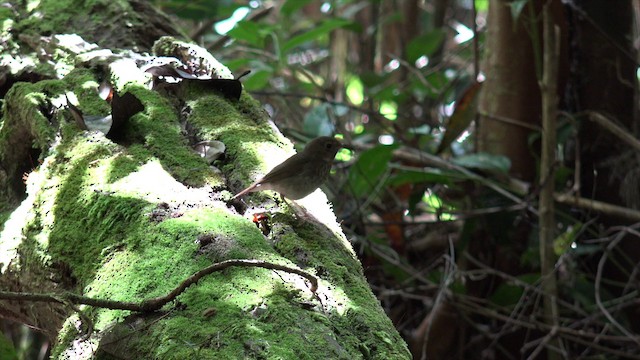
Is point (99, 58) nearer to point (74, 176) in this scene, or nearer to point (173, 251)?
point (74, 176)

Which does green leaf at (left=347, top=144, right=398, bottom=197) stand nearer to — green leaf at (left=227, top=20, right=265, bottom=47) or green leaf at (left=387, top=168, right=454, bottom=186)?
green leaf at (left=387, top=168, right=454, bottom=186)

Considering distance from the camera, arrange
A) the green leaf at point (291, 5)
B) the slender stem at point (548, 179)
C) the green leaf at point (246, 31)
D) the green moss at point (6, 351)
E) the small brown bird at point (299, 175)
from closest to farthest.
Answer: the green moss at point (6, 351), the small brown bird at point (299, 175), the slender stem at point (548, 179), the green leaf at point (246, 31), the green leaf at point (291, 5)

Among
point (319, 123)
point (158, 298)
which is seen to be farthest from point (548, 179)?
point (158, 298)

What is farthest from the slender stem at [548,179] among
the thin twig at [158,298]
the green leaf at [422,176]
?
the thin twig at [158,298]

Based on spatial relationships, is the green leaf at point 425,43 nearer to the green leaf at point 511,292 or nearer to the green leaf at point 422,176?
the green leaf at point 422,176

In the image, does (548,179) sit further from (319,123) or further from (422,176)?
(319,123)

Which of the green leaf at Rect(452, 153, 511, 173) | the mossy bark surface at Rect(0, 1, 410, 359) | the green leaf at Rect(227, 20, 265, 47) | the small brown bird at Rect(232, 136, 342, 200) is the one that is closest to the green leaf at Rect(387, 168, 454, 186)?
the green leaf at Rect(452, 153, 511, 173)

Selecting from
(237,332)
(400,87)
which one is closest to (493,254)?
(400,87)
